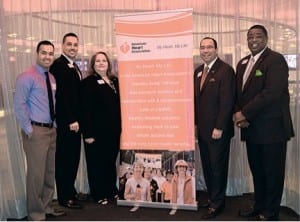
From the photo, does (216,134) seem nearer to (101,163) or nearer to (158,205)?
(158,205)

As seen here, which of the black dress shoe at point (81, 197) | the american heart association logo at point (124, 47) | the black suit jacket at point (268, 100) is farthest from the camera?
the black dress shoe at point (81, 197)

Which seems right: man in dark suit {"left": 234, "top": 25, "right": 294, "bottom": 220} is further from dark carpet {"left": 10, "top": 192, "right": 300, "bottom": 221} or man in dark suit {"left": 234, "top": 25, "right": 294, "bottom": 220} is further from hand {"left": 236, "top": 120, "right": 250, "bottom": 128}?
dark carpet {"left": 10, "top": 192, "right": 300, "bottom": 221}

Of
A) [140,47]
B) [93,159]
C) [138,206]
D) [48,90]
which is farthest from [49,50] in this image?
[138,206]

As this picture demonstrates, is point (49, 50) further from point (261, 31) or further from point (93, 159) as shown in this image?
point (261, 31)

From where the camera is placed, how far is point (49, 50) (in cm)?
352

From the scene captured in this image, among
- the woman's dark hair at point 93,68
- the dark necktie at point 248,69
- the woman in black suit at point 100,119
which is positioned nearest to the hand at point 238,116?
the dark necktie at point 248,69

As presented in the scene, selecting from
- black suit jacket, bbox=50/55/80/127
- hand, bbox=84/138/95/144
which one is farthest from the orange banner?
black suit jacket, bbox=50/55/80/127

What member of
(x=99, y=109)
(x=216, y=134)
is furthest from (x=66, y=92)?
(x=216, y=134)

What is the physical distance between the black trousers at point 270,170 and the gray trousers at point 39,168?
1760mm

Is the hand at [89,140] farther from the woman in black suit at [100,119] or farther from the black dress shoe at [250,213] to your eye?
the black dress shoe at [250,213]

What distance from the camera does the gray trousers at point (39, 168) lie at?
3.46 metres

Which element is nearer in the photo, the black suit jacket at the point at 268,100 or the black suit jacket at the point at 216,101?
the black suit jacket at the point at 268,100

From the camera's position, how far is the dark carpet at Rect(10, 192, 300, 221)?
356 cm

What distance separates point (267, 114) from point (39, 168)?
1.99 metres
